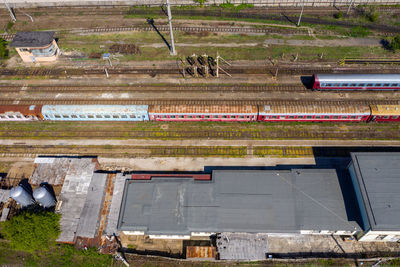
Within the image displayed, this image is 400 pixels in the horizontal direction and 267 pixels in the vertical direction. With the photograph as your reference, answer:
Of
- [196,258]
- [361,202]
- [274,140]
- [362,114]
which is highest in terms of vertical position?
[362,114]

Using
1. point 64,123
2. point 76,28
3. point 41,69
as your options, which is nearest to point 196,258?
point 64,123

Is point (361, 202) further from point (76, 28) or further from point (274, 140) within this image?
point (76, 28)

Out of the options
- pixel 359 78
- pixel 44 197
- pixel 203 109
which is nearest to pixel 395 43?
pixel 359 78

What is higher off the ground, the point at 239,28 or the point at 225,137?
the point at 239,28

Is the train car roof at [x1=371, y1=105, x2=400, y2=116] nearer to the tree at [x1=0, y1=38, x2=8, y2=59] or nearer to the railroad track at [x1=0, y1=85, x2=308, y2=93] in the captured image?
the railroad track at [x1=0, y1=85, x2=308, y2=93]

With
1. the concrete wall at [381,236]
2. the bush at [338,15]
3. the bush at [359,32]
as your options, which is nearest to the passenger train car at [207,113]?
the concrete wall at [381,236]

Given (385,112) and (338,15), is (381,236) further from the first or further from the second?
(338,15)

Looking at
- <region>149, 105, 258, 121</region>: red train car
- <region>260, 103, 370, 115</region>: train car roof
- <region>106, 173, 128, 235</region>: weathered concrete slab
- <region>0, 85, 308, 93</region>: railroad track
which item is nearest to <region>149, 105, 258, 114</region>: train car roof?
<region>149, 105, 258, 121</region>: red train car
